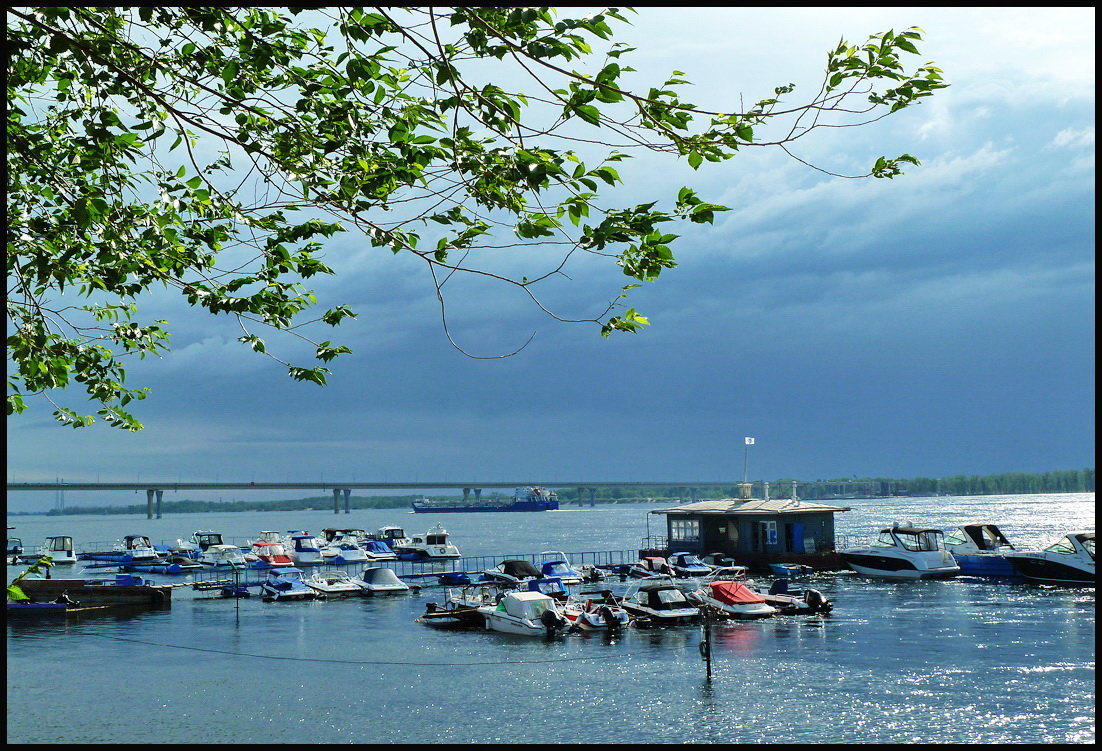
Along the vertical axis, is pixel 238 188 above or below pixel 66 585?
above

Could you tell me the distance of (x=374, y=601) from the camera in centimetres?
5306

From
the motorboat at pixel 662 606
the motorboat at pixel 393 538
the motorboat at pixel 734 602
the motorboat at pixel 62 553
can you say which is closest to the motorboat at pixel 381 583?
the motorboat at pixel 662 606

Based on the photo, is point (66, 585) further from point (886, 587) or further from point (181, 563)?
point (886, 587)

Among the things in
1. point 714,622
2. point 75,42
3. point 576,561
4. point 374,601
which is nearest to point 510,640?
point 714,622

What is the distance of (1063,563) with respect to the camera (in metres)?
53.3

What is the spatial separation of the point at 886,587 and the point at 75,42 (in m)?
55.0

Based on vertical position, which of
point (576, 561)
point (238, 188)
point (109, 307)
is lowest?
point (576, 561)

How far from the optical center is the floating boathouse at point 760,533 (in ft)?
193

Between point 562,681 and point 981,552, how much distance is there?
4102 centimetres

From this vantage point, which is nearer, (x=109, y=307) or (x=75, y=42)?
(x=75, y=42)

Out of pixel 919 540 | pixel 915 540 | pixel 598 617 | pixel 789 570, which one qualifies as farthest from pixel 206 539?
pixel 598 617

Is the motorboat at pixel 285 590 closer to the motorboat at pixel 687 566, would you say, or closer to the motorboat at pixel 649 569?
the motorboat at pixel 649 569

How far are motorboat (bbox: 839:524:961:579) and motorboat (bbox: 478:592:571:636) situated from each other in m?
27.4

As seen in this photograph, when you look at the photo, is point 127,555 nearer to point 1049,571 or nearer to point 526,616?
point 526,616
